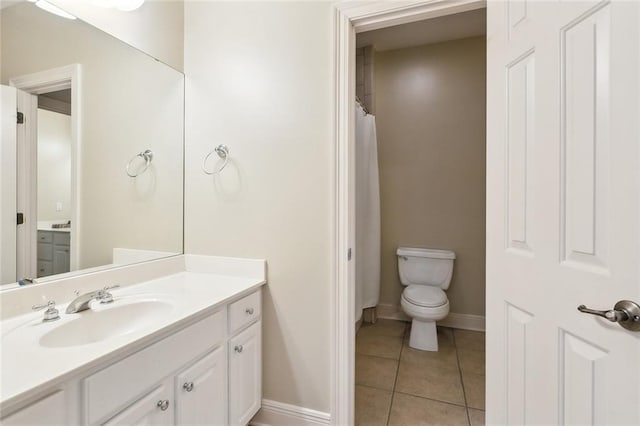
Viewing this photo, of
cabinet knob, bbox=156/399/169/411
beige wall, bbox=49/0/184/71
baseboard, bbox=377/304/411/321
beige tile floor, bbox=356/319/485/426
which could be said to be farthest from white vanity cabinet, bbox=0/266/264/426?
baseboard, bbox=377/304/411/321

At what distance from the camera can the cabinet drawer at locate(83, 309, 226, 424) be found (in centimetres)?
79

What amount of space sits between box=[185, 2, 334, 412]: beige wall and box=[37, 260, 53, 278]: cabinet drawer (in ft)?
2.13

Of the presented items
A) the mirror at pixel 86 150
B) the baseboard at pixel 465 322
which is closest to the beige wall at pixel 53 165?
the mirror at pixel 86 150

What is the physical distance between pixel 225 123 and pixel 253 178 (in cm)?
35

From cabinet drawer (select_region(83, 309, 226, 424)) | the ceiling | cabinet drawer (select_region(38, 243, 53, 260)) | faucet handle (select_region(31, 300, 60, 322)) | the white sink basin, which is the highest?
the ceiling

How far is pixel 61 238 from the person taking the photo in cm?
121

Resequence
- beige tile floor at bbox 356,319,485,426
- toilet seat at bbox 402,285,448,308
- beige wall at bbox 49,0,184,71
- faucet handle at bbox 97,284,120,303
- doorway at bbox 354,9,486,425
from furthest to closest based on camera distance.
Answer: doorway at bbox 354,9,486,425, toilet seat at bbox 402,285,448,308, beige tile floor at bbox 356,319,485,426, beige wall at bbox 49,0,184,71, faucet handle at bbox 97,284,120,303

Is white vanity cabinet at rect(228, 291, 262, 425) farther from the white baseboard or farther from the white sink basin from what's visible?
the white baseboard

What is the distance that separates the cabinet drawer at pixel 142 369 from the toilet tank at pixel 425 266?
6.29 ft

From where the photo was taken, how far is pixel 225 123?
1.62 m

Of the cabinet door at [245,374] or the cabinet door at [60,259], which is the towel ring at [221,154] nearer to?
the cabinet door at [60,259]

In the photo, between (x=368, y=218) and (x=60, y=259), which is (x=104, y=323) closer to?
(x=60, y=259)

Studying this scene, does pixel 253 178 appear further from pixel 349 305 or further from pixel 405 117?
pixel 405 117
